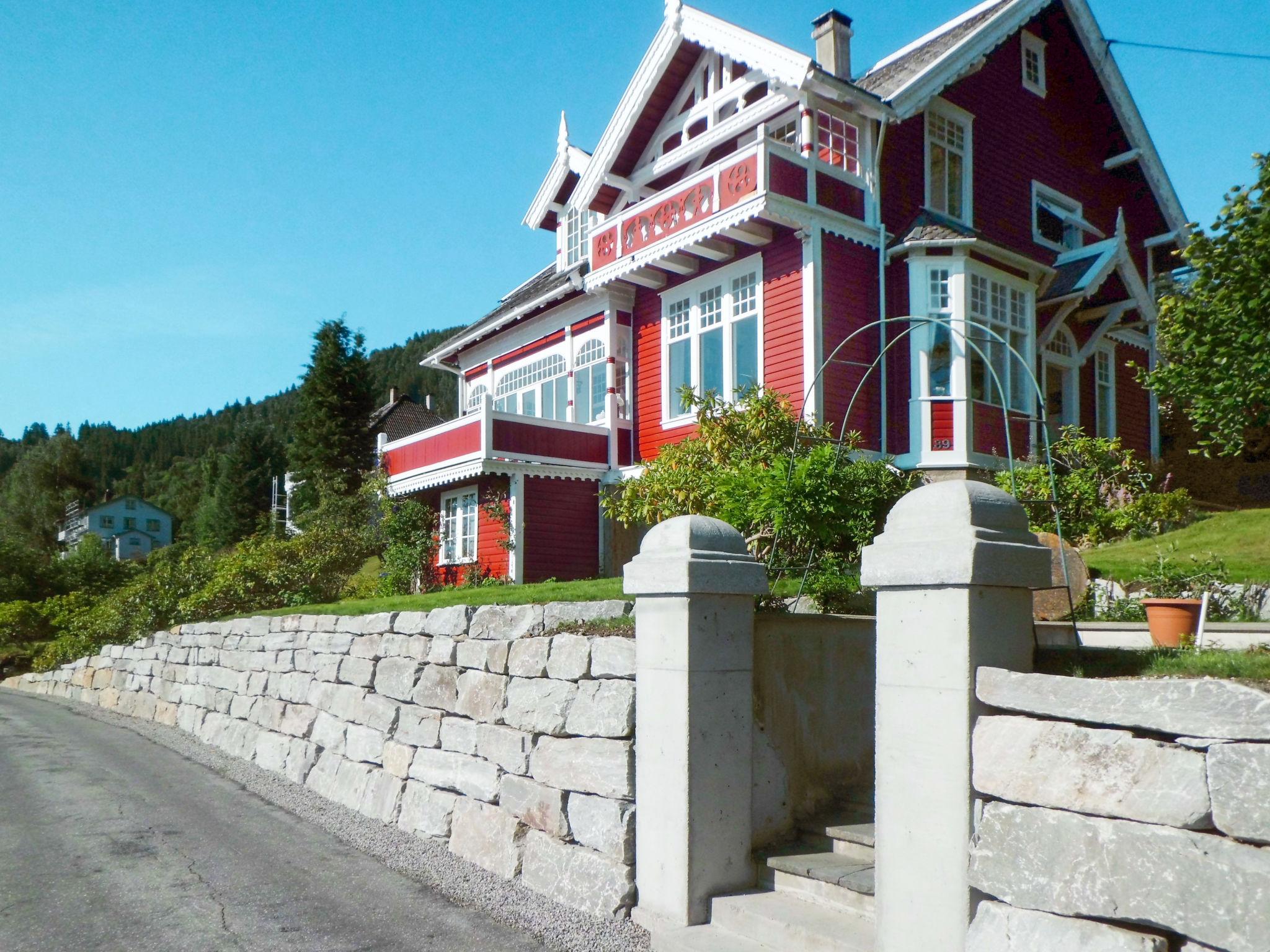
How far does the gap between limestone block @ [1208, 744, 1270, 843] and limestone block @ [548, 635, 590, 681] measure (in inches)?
153

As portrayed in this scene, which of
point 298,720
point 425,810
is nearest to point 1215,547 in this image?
point 425,810

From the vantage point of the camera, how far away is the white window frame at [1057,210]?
59.6 ft

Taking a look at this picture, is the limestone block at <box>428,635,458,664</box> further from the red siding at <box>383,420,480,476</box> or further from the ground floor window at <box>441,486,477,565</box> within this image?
the ground floor window at <box>441,486,477,565</box>

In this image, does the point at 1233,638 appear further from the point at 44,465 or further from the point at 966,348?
the point at 44,465

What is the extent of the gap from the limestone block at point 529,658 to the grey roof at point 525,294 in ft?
39.5

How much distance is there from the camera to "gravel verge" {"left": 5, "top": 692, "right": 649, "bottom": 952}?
5688mm

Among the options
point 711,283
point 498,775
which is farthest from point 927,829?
point 711,283

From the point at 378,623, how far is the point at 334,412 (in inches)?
1098

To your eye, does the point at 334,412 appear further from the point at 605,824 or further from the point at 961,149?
the point at 605,824

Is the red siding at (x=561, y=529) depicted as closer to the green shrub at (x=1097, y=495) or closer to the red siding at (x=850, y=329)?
the red siding at (x=850, y=329)

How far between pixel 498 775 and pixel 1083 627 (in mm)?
4599

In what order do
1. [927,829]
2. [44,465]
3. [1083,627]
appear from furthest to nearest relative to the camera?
1. [44,465]
2. [1083,627]
3. [927,829]

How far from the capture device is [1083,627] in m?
8.02

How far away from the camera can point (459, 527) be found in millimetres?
19047
